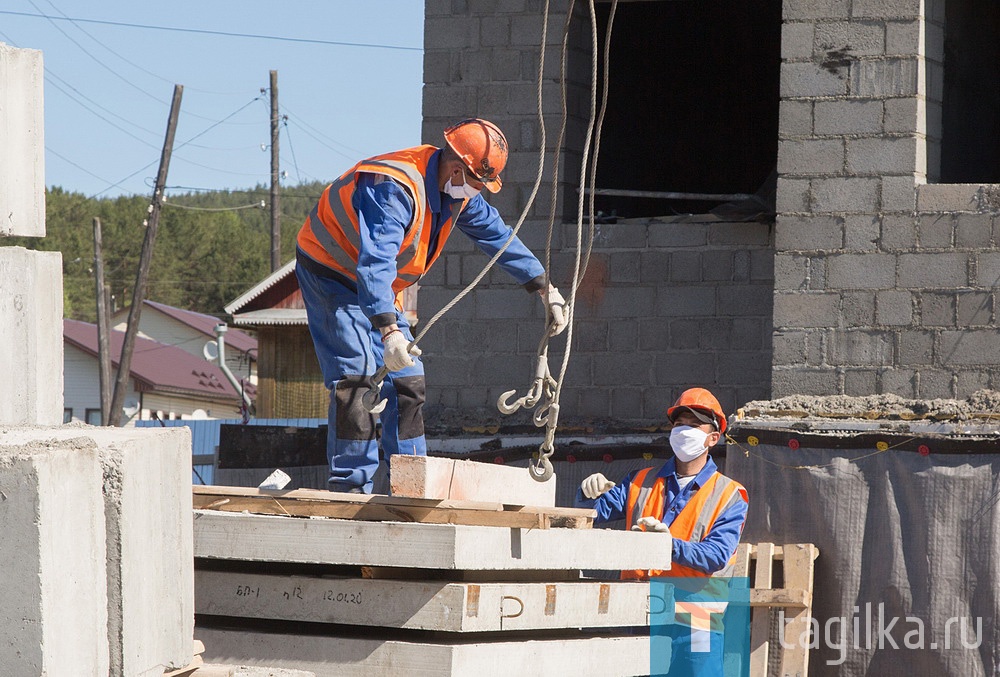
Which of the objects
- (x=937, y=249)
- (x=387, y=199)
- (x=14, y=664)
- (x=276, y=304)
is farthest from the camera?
(x=276, y=304)

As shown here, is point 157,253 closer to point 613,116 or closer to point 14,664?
point 613,116

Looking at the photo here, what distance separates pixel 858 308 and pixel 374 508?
13.1 ft

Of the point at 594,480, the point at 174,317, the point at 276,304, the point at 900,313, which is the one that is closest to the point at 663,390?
the point at 900,313

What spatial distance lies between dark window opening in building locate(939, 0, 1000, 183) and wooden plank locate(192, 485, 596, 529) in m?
4.63

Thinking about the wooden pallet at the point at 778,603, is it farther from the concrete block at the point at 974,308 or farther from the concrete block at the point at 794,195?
the concrete block at the point at 794,195

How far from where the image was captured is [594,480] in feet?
19.1

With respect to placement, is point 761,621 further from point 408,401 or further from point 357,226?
point 357,226

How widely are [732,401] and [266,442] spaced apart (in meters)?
2.99

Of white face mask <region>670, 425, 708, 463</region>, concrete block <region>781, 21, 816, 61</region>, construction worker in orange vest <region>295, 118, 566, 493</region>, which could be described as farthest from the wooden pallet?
concrete block <region>781, 21, 816, 61</region>

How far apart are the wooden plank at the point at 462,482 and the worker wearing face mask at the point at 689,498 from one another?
3.22 ft

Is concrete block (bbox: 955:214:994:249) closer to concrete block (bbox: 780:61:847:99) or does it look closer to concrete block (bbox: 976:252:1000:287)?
concrete block (bbox: 976:252:1000:287)

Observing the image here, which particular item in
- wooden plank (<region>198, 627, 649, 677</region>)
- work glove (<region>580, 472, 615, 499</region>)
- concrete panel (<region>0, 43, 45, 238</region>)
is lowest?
wooden plank (<region>198, 627, 649, 677</region>)

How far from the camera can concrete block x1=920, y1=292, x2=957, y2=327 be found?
277 inches

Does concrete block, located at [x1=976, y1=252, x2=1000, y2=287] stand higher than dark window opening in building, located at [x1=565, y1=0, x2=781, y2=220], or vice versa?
dark window opening in building, located at [x1=565, y1=0, x2=781, y2=220]
